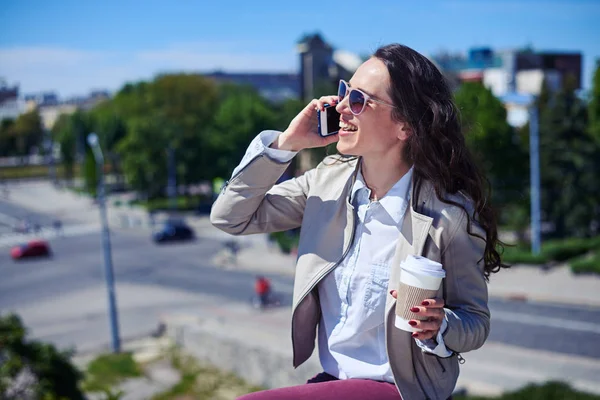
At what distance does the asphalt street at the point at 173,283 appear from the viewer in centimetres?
1595

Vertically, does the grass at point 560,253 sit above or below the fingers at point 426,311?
below

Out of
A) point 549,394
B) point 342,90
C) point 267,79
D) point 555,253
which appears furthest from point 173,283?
point 267,79

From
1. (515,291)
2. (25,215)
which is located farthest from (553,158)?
(25,215)

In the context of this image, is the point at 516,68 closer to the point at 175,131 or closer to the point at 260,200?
the point at 175,131

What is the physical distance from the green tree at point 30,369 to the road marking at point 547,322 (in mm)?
11420

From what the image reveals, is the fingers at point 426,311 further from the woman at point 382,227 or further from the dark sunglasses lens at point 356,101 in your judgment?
the dark sunglasses lens at point 356,101

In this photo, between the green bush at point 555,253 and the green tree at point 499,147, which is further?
the green tree at point 499,147

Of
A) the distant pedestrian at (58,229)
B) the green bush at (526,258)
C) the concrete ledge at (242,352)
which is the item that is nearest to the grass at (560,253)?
the green bush at (526,258)

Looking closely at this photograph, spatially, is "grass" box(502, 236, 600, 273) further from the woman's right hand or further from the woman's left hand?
the woman's left hand

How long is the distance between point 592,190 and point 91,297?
2115 cm

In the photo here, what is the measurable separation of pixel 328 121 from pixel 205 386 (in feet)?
38.6

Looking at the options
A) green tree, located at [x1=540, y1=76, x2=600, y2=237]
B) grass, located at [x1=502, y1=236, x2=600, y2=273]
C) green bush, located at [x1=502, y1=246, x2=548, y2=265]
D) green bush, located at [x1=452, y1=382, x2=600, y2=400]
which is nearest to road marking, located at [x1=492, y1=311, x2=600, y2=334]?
grass, located at [x1=502, y1=236, x2=600, y2=273]

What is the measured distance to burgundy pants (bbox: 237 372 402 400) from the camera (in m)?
2.26

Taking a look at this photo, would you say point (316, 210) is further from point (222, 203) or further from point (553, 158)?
point (553, 158)
